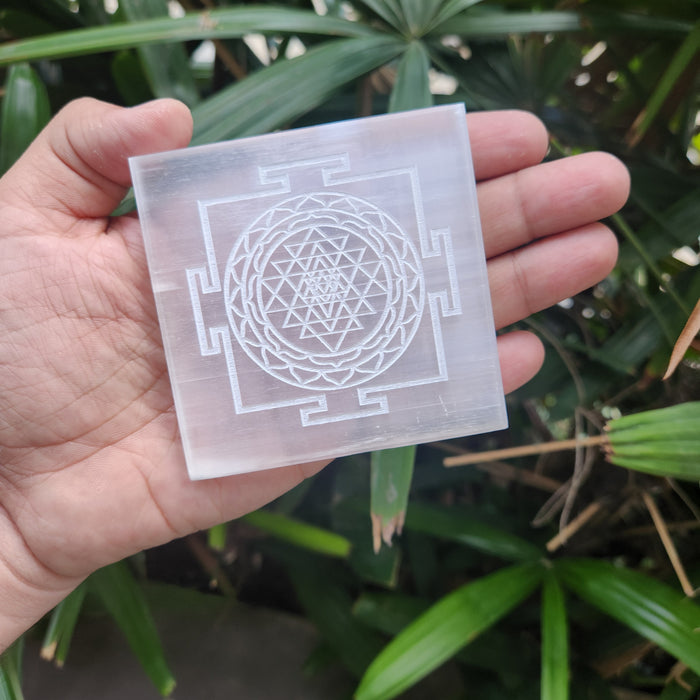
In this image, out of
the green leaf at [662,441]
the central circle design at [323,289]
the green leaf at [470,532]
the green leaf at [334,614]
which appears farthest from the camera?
the green leaf at [334,614]

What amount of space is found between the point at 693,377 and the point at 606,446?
0.30 meters

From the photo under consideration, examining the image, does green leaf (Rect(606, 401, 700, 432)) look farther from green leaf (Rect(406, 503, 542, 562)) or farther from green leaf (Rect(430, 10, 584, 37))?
green leaf (Rect(430, 10, 584, 37))

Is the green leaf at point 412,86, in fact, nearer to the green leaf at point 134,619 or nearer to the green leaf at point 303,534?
the green leaf at point 303,534

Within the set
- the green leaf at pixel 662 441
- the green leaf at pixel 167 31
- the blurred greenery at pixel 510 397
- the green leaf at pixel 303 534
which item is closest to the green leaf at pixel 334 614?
the blurred greenery at pixel 510 397

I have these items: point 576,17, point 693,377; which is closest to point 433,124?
point 576,17

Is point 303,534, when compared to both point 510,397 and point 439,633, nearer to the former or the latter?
point 439,633

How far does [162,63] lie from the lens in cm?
71

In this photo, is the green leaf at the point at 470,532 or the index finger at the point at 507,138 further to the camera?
the green leaf at the point at 470,532

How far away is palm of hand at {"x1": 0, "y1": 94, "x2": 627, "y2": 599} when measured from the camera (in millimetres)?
647

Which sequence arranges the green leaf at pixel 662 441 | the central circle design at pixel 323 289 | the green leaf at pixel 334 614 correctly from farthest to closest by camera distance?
the green leaf at pixel 334 614 → the central circle design at pixel 323 289 → the green leaf at pixel 662 441

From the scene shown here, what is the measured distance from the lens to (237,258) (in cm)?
69

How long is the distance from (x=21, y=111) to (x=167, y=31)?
0.21 m

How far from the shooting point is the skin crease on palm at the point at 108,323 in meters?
0.65

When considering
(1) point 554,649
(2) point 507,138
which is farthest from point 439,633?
(2) point 507,138
